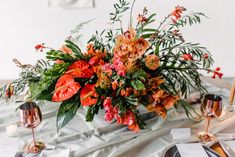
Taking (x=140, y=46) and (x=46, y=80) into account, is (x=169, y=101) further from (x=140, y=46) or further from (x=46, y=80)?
(x=46, y=80)

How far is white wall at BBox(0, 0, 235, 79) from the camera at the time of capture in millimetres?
2490

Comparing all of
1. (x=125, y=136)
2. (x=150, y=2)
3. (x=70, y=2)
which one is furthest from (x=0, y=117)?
(x=150, y=2)

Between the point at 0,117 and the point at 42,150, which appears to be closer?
the point at 42,150

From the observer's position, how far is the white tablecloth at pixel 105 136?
3.10ft

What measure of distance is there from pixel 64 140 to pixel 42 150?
0.10 meters

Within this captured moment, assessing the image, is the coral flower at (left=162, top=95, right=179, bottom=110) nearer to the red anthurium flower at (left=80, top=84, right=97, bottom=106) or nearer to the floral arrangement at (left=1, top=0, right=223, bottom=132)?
the floral arrangement at (left=1, top=0, right=223, bottom=132)

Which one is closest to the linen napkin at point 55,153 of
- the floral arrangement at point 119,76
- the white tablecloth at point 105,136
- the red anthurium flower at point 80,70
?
the white tablecloth at point 105,136

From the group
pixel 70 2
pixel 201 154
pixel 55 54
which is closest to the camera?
pixel 201 154

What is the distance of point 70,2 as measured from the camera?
2.44m

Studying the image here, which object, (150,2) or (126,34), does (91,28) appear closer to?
(150,2)

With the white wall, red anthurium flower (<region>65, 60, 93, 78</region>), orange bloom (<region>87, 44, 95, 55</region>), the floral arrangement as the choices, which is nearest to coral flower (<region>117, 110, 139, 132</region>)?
the floral arrangement

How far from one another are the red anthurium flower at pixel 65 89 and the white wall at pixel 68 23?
1508mm

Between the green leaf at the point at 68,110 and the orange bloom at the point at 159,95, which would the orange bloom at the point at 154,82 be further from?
the green leaf at the point at 68,110

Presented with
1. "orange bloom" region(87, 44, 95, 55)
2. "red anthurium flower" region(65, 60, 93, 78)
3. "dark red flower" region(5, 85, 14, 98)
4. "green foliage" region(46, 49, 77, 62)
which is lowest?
"dark red flower" region(5, 85, 14, 98)
